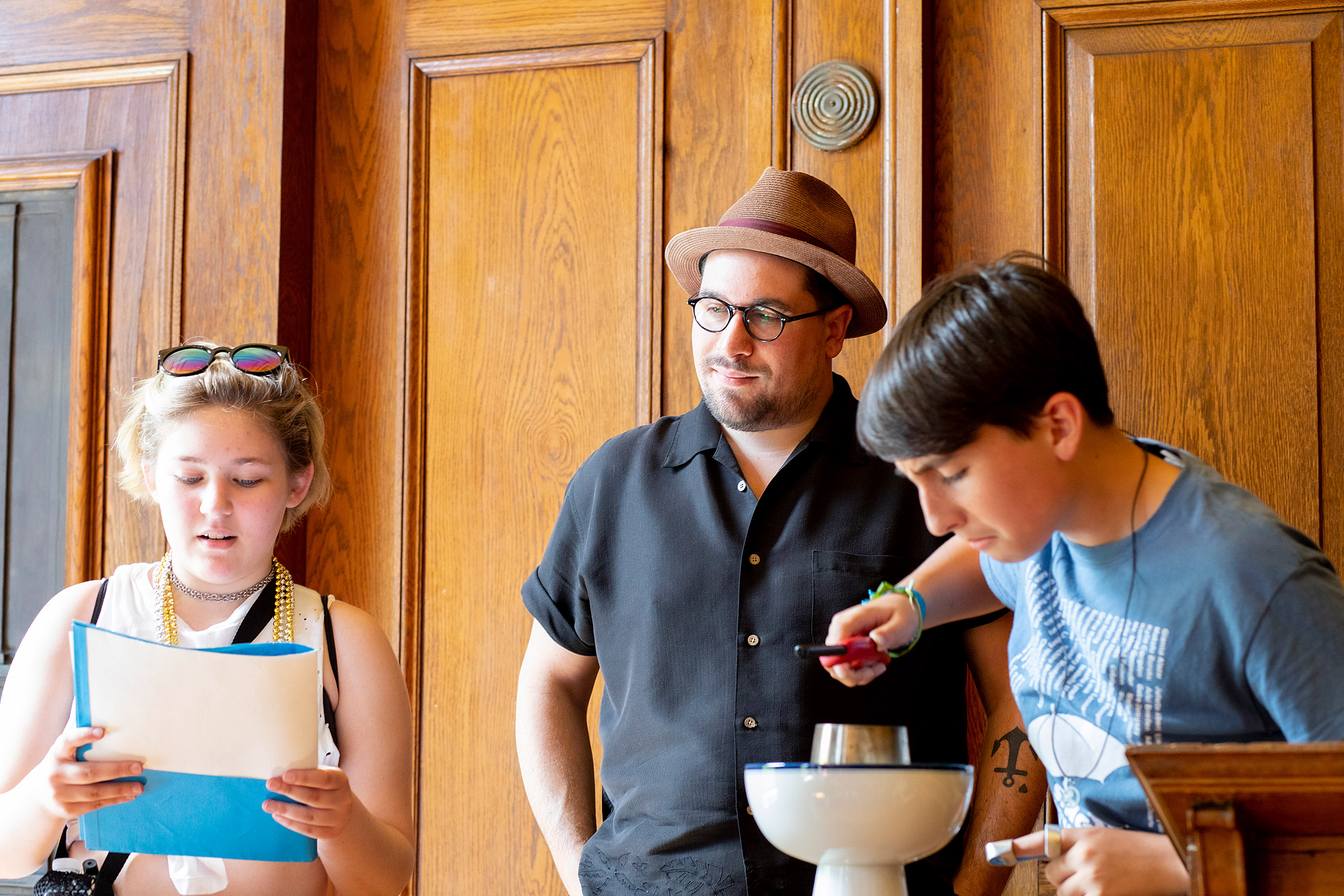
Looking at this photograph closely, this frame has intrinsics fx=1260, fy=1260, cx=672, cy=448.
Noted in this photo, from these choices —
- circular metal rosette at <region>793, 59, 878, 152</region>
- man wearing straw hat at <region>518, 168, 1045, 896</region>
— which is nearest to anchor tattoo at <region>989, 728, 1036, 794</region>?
man wearing straw hat at <region>518, 168, 1045, 896</region>

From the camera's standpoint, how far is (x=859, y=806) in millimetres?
1144

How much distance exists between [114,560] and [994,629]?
1747mm

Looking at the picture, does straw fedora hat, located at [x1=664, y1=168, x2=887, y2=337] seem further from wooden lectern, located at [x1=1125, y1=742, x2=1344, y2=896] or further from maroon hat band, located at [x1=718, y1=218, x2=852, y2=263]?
wooden lectern, located at [x1=1125, y1=742, x2=1344, y2=896]

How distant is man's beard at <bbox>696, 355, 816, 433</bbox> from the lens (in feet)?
6.07

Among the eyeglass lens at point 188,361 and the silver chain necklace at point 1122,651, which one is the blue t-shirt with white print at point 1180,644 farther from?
the eyeglass lens at point 188,361

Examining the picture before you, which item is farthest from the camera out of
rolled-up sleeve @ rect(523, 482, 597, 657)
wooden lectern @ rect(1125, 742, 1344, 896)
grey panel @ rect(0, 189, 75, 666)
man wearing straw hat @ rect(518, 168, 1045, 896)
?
grey panel @ rect(0, 189, 75, 666)

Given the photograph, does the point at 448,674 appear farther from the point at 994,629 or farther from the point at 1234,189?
the point at 1234,189

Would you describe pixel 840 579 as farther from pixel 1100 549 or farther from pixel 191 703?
pixel 191 703

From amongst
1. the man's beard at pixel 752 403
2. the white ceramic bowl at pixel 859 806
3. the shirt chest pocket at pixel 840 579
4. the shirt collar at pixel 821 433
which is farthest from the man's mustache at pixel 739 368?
the white ceramic bowl at pixel 859 806

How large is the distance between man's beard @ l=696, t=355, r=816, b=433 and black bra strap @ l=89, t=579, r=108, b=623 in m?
0.91

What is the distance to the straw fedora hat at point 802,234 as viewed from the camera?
1859 millimetres

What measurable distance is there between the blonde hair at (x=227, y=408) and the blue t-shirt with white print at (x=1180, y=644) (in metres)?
1.10

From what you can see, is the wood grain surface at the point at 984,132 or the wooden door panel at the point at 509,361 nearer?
the wood grain surface at the point at 984,132

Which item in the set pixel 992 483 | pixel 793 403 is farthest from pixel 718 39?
pixel 992 483
